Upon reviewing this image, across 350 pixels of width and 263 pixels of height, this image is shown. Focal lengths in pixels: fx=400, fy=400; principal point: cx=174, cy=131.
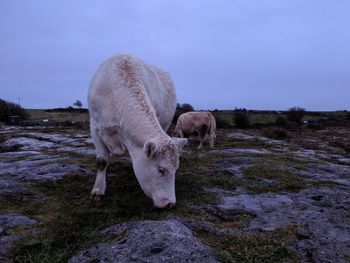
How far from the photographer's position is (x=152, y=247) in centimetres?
427

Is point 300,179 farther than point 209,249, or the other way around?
point 300,179

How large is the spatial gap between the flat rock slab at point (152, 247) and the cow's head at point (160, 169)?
44.4 inches

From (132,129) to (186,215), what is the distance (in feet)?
5.92

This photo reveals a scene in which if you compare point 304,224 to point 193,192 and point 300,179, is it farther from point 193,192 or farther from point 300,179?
point 300,179

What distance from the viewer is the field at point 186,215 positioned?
4.38 metres

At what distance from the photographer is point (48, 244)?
4723mm

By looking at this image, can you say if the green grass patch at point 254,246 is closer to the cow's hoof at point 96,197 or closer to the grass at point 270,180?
the grass at point 270,180

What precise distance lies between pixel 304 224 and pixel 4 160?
314 inches

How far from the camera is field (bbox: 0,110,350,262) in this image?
4.38 m

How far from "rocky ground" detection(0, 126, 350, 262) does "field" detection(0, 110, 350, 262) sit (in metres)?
0.01

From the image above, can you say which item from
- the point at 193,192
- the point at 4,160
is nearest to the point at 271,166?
the point at 193,192

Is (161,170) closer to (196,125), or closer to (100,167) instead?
(100,167)

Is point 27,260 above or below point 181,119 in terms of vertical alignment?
below

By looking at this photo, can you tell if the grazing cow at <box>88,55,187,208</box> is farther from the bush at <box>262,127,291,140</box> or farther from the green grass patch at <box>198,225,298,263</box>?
the bush at <box>262,127,291,140</box>
